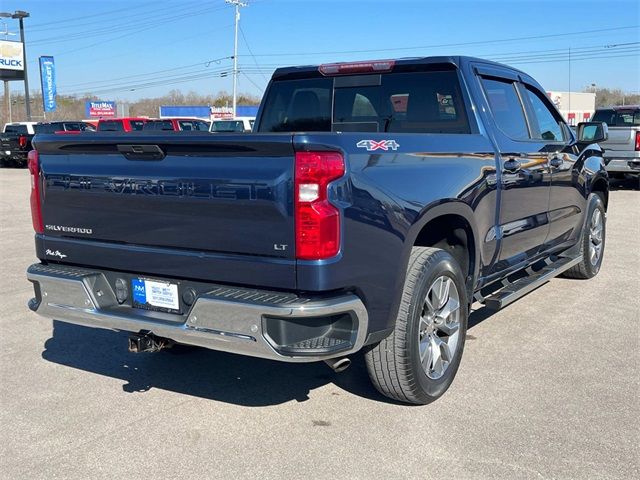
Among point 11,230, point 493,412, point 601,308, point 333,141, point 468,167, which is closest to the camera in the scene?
point 333,141

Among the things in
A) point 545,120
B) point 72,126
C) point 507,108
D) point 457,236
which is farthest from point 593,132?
point 72,126

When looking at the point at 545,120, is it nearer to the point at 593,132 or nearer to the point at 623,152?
the point at 593,132

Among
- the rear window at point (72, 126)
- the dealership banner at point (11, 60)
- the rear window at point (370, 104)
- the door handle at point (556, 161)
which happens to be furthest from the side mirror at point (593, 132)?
the dealership banner at point (11, 60)

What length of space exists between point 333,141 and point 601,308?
13.3ft

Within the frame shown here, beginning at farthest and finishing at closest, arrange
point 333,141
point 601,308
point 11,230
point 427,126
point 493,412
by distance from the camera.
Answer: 1. point 11,230
2. point 601,308
3. point 427,126
4. point 493,412
5. point 333,141

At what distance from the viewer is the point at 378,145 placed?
340cm

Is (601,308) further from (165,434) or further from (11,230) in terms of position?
(11,230)

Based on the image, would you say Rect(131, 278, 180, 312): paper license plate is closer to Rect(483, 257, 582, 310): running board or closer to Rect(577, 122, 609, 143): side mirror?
Rect(483, 257, 582, 310): running board

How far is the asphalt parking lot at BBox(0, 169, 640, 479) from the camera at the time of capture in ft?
10.8

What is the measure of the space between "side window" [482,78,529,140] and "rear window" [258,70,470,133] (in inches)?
14.0

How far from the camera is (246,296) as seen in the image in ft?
10.6

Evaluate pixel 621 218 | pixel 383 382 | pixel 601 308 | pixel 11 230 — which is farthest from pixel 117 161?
pixel 621 218

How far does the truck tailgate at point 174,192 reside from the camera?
314cm

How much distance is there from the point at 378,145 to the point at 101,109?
70742mm
